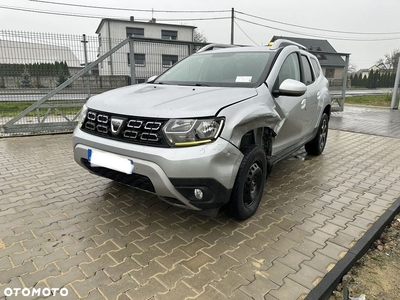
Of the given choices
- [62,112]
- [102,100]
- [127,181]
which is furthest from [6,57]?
[127,181]

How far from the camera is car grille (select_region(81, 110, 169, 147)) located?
2502 mm

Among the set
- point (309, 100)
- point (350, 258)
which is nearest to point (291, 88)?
point (309, 100)

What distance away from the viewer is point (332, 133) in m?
7.84

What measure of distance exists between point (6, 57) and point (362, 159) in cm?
786

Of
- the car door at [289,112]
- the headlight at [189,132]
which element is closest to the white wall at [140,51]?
the car door at [289,112]

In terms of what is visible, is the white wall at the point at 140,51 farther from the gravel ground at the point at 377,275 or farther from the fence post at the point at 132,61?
the gravel ground at the point at 377,275

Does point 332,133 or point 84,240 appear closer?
point 84,240

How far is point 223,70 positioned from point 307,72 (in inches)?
68.0

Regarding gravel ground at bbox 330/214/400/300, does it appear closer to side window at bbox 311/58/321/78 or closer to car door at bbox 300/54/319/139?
car door at bbox 300/54/319/139

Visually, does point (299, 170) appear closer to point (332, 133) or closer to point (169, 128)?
point (169, 128)

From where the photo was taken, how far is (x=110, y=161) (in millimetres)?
2701

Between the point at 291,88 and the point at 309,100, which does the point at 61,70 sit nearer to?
the point at 309,100

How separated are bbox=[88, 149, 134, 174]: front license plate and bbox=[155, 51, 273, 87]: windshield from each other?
1.32 metres

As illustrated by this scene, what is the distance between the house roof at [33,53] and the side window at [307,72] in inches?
211
